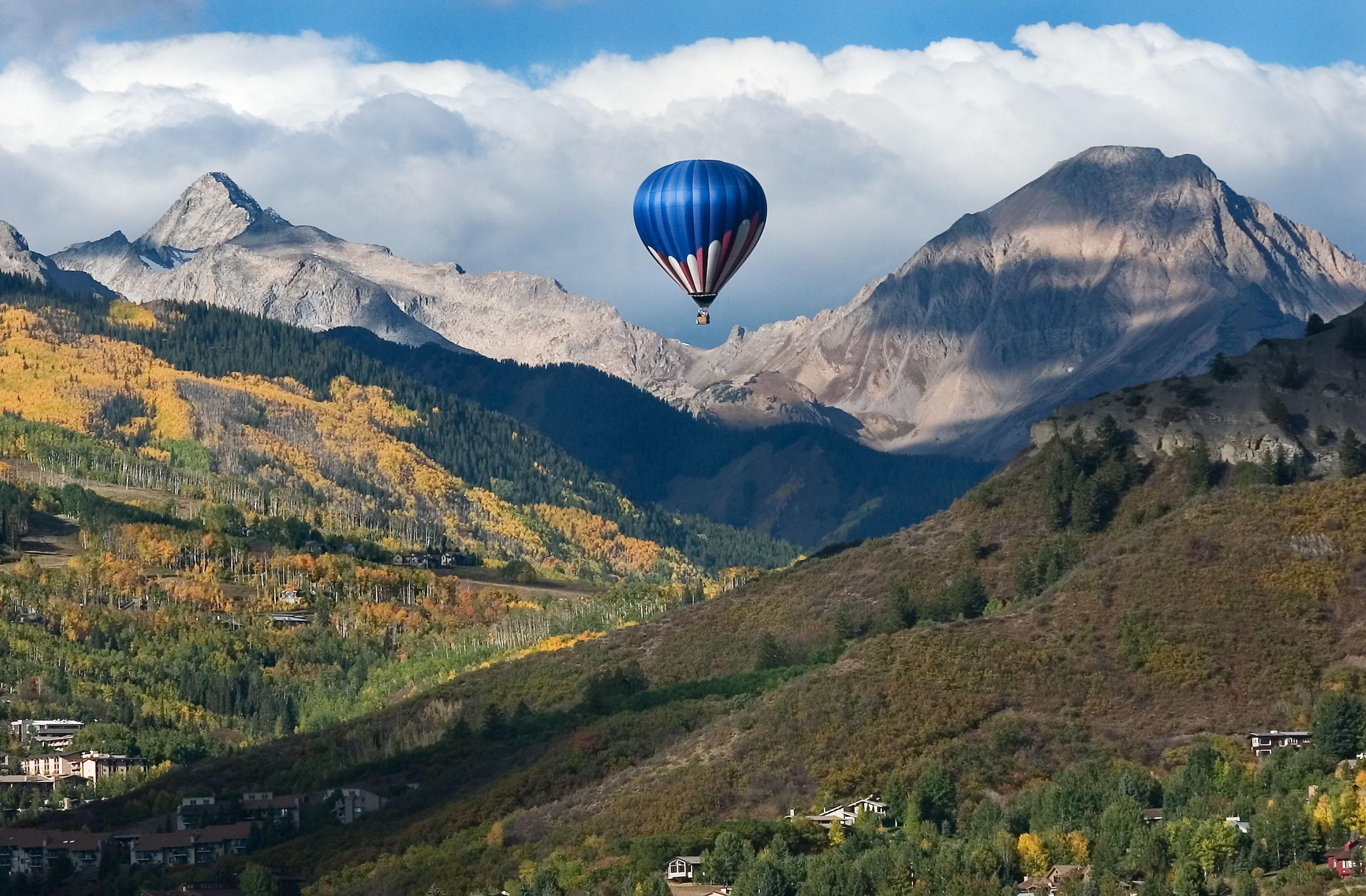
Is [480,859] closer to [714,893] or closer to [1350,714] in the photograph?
[714,893]

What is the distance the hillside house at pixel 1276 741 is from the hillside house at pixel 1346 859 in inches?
1423

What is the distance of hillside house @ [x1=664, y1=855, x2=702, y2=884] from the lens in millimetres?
176000

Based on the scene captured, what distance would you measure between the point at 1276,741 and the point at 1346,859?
4214 cm

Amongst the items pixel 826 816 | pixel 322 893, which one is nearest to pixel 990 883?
pixel 826 816

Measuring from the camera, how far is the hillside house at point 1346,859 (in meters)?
152

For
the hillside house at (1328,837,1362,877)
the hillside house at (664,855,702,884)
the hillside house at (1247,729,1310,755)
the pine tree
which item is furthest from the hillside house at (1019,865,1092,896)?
the hillside house at (1247,729,1310,755)

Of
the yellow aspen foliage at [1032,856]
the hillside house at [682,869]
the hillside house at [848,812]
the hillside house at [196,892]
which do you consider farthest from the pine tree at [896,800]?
the hillside house at [196,892]

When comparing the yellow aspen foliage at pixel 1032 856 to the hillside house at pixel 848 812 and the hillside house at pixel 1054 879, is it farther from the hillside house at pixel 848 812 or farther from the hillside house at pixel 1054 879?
the hillside house at pixel 848 812

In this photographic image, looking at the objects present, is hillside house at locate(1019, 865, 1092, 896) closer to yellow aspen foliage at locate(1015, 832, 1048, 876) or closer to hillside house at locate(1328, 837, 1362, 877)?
yellow aspen foliage at locate(1015, 832, 1048, 876)

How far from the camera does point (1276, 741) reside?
19575 centimetres

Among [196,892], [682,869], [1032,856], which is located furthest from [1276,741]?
[196,892]

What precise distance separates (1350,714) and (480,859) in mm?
64377

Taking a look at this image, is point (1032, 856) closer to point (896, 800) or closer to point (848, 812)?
point (896, 800)

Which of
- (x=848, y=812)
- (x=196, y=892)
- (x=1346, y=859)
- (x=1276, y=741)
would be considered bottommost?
(x=1346, y=859)
